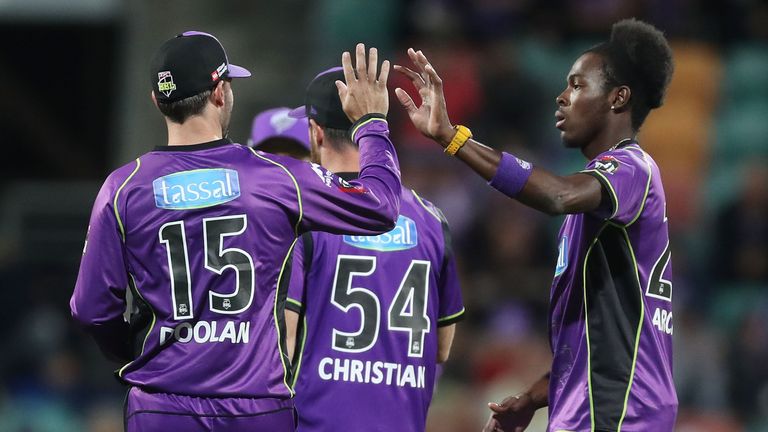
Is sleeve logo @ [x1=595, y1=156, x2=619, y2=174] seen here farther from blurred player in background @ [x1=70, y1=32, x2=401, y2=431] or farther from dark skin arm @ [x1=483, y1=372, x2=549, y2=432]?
dark skin arm @ [x1=483, y1=372, x2=549, y2=432]

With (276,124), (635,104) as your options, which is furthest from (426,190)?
(635,104)

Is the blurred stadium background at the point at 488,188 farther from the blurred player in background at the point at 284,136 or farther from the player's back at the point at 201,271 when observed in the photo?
the player's back at the point at 201,271

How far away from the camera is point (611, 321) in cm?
496

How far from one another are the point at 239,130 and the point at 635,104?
7987 millimetres

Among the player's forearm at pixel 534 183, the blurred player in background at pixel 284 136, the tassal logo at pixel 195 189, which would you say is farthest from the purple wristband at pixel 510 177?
the blurred player in background at pixel 284 136

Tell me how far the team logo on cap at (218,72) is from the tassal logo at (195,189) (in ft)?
1.19

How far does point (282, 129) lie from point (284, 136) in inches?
1.6

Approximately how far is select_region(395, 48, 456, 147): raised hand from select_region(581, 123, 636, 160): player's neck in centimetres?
75

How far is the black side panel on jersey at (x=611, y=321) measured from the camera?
4.93 metres

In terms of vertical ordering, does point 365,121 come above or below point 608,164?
above

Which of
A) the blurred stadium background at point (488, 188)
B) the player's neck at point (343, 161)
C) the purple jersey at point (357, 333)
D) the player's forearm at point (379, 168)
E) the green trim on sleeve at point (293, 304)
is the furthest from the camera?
the blurred stadium background at point (488, 188)

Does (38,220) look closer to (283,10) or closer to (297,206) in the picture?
(283,10)

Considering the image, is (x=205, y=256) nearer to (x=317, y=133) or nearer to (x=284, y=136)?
(x=317, y=133)

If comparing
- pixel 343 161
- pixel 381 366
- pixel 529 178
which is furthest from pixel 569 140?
pixel 381 366
